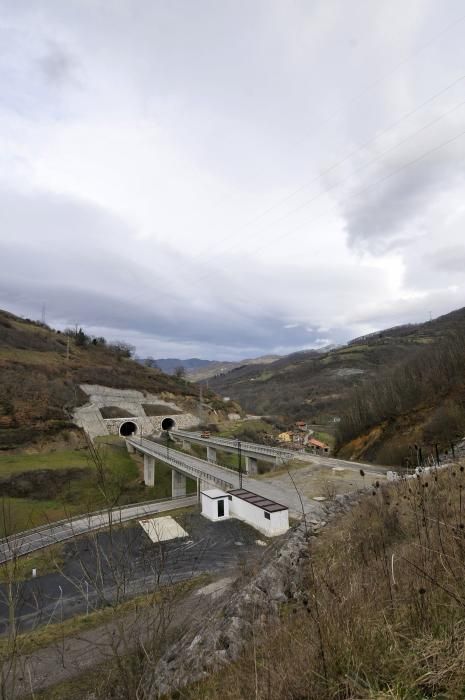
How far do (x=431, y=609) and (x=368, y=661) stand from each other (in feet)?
2.82

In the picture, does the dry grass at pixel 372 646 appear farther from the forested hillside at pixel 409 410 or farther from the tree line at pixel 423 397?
the tree line at pixel 423 397

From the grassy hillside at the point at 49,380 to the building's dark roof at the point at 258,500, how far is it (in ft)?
108

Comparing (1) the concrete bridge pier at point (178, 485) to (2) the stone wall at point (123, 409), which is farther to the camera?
(2) the stone wall at point (123, 409)

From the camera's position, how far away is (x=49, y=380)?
6312cm

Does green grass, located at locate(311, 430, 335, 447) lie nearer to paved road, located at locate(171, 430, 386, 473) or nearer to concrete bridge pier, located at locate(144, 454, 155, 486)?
paved road, located at locate(171, 430, 386, 473)

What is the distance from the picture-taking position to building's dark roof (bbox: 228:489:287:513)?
21.8 m

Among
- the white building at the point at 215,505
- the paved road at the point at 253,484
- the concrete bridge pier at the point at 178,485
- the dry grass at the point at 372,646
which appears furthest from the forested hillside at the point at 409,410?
the dry grass at the point at 372,646

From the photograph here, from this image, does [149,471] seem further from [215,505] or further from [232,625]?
[232,625]

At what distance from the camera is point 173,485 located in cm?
4091

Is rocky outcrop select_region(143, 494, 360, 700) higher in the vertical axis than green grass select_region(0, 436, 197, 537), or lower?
higher

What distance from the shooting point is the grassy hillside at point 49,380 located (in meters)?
49.3

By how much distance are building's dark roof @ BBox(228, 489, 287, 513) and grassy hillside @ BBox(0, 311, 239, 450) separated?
32987mm

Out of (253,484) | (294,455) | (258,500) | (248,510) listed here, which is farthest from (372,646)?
(294,455)

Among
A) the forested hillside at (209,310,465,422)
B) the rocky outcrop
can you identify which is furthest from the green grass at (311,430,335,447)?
the rocky outcrop
